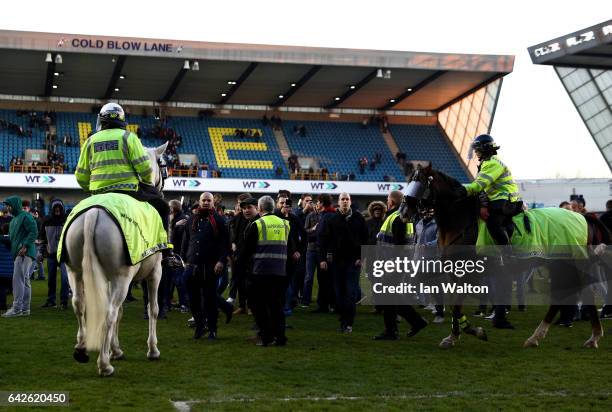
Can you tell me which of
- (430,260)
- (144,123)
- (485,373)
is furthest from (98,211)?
(144,123)

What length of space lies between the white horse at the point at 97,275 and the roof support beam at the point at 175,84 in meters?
34.9

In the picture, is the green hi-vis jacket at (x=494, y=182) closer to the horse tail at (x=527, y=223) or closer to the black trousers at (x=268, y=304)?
the horse tail at (x=527, y=223)

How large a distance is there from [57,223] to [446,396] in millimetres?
9432

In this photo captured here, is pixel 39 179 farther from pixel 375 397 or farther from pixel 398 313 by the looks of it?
pixel 375 397

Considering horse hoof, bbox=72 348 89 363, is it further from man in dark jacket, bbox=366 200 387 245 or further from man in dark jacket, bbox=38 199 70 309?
man in dark jacket, bbox=38 199 70 309

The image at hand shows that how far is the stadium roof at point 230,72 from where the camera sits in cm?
3878

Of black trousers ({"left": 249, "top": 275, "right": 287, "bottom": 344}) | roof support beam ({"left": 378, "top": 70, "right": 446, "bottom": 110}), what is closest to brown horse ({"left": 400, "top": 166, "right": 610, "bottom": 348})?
black trousers ({"left": 249, "top": 275, "right": 287, "bottom": 344})

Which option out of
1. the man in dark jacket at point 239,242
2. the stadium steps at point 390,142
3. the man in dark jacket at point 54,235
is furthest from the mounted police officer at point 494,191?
the stadium steps at point 390,142

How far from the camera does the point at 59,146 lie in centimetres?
4388

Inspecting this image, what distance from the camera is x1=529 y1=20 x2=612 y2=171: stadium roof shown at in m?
35.5

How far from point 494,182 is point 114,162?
454 cm

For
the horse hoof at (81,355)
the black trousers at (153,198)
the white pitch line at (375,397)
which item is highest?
the black trousers at (153,198)

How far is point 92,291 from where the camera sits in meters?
7.22

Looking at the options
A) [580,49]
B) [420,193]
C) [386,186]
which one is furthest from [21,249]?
[386,186]
